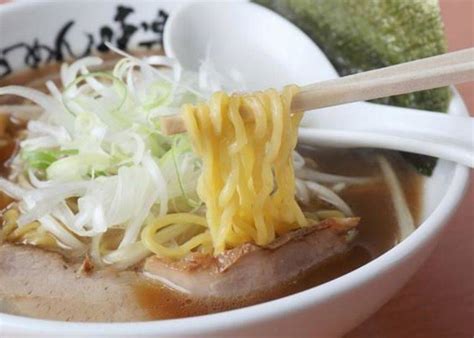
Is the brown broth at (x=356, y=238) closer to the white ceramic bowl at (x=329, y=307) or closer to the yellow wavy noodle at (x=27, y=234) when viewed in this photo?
the white ceramic bowl at (x=329, y=307)

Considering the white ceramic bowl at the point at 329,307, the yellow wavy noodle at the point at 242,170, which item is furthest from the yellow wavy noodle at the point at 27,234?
the white ceramic bowl at the point at 329,307

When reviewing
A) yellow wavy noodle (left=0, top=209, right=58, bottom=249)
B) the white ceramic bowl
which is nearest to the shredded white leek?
yellow wavy noodle (left=0, top=209, right=58, bottom=249)

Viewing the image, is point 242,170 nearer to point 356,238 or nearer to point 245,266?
point 245,266

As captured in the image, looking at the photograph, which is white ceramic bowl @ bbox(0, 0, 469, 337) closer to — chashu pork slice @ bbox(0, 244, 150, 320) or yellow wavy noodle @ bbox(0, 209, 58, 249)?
chashu pork slice @ bbox(0, 244, 150, 320)

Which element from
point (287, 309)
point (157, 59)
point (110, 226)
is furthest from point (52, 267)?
point (157, 59)

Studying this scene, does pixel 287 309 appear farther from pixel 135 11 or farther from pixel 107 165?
pixel 135 11

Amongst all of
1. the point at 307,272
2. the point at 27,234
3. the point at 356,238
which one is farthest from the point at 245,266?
the point at 27,234
